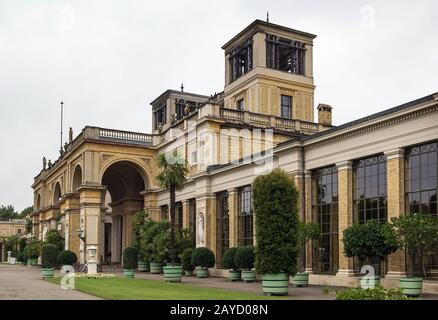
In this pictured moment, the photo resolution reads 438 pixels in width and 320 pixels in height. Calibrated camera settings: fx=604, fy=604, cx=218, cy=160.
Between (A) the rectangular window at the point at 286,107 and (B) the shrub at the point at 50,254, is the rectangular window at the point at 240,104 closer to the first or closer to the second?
(A) the rectangular window at the point at 286,107

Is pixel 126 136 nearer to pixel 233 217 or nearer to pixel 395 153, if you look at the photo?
pixel 233 217

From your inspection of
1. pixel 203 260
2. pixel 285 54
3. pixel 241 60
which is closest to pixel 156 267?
pixel 203 260

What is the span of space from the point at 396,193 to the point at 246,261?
1049cm

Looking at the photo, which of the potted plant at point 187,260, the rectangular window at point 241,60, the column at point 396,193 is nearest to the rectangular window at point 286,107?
the rectangular window at point 241,60

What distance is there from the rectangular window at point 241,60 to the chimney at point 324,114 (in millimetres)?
7298

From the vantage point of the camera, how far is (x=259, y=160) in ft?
118

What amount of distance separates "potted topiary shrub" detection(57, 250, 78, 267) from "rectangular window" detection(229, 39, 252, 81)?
68.9 ft

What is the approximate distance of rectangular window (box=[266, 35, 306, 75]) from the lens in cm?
5166

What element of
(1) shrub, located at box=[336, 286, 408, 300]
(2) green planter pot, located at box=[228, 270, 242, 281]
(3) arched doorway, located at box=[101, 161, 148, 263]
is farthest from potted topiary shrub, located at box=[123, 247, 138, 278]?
(1) shrub, located at box=[336, 286, 408, 300]

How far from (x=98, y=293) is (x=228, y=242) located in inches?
717

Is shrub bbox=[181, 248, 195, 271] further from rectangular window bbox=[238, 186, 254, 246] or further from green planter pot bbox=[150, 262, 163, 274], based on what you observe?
rectangular window bbox=[238, 186, 254, 246]

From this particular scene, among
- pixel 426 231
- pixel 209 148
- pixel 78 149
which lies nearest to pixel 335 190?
pixel 426 231

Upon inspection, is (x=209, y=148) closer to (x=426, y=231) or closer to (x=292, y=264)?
(x=292, y=264)

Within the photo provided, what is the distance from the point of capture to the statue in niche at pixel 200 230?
139 ft
